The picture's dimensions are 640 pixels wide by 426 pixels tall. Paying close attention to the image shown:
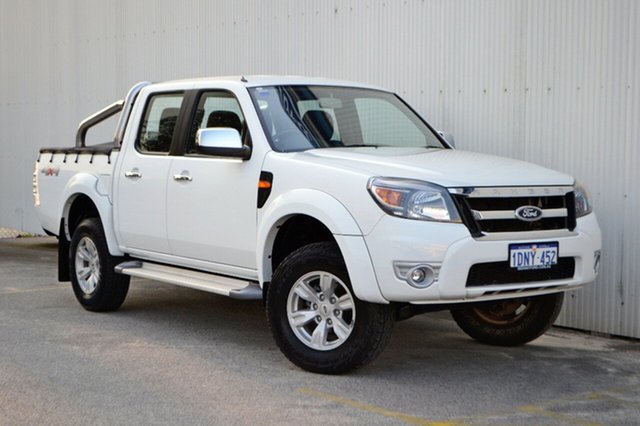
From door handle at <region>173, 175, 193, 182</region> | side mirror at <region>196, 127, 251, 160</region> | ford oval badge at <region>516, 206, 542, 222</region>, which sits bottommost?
ford oval badge at <region>516, 206, 542, 222</region>

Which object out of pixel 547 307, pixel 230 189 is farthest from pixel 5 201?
pixel 547 307

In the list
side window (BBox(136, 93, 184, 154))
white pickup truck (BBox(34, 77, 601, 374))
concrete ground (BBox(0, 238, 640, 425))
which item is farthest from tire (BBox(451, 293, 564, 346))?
side window (BBox(136, 93, 184, 154))

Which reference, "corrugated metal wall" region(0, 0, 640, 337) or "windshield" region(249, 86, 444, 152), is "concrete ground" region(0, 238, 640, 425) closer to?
"corrugated metal wall" region(0, 0, 640, 337)

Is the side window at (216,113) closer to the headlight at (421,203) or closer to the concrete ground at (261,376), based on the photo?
the concrete ground at (261,376)

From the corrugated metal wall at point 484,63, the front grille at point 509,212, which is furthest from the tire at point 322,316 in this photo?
the corrugated metal wall at point 484,63

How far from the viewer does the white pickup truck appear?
20.0 ft

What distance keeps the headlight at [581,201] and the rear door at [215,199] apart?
212 centimetres

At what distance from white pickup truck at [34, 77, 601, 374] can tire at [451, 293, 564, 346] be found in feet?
0.04

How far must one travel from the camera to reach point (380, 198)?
6141 mm

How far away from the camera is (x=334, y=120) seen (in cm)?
746

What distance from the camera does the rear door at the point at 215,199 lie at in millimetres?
7125

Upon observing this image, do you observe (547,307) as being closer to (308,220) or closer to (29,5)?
(308,220)

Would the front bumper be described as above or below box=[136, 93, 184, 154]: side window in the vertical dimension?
below

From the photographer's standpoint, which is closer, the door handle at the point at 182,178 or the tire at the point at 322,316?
the tire at the point at 322,316
